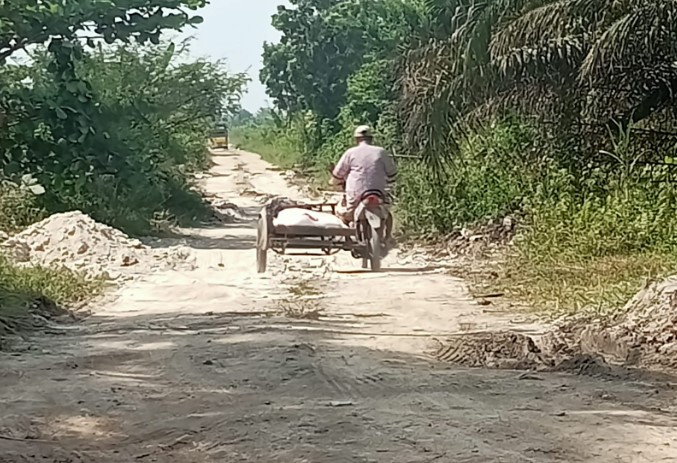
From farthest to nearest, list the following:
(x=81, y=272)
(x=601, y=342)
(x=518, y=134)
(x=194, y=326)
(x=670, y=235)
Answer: (x=518, y=134), (x=81, y=272), (x=670, y=235), (x=194, y=326), (x=601, y=342)

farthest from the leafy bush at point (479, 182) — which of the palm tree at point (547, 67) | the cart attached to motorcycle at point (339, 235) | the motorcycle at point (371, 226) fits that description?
the cart attached to motorcycle at point (339, 235)

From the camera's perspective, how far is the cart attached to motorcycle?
12969 mm

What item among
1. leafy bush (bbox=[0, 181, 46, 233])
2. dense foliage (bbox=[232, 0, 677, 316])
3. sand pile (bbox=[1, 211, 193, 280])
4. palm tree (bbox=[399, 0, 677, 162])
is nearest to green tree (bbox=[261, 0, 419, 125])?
leafy bush (bbox=[0, 181, 46, 233])

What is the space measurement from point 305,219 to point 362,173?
915 millimetres

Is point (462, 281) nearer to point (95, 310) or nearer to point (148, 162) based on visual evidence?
point (95, 310)

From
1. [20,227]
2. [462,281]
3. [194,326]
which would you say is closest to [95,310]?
[194,326]

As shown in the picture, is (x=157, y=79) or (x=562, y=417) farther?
(x=157, y=79)

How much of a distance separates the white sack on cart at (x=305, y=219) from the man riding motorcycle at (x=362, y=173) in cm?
32

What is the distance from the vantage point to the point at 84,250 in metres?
14.5

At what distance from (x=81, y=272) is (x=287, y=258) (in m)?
2.85

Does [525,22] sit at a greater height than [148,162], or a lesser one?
greater

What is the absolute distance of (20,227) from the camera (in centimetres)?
1778

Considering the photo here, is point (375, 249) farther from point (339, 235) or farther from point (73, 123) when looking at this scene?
point (73, 123)

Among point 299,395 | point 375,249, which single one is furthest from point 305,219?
point 299,395
